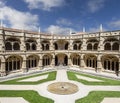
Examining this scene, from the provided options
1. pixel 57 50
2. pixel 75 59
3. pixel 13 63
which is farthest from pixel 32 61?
pixel 75 59

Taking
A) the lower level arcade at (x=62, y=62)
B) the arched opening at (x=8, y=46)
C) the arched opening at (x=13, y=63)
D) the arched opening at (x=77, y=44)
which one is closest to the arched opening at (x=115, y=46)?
the lower level arcade at (x=62, y=62)

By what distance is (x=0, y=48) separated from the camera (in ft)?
95.9

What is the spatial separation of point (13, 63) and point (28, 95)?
15.6 metres

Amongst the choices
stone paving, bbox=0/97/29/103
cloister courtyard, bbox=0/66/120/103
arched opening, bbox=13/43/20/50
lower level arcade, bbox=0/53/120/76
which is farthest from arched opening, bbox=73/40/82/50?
stone paving, bbox=0/97/29/103

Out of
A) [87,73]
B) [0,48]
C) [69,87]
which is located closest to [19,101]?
[69,87]

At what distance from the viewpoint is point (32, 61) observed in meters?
36.9

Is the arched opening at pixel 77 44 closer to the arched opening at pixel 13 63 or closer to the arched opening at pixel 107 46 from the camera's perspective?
the arched opening at pixel 107 46

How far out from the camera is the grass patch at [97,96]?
17.6 metres

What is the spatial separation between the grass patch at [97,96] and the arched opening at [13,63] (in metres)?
20.8

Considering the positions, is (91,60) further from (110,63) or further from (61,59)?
(61,59)

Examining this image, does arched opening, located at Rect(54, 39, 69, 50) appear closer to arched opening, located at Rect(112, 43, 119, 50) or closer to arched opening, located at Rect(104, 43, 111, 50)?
arched opening, located at Rect(104, 43, 111, 50)

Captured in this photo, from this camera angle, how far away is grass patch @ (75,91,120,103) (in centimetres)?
1759

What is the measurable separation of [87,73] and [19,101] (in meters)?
21.4

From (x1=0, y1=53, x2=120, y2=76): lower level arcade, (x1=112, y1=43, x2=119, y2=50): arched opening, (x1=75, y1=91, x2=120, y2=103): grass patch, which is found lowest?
(x1=75, y1=91, x2=120, y2=103): grass patch
